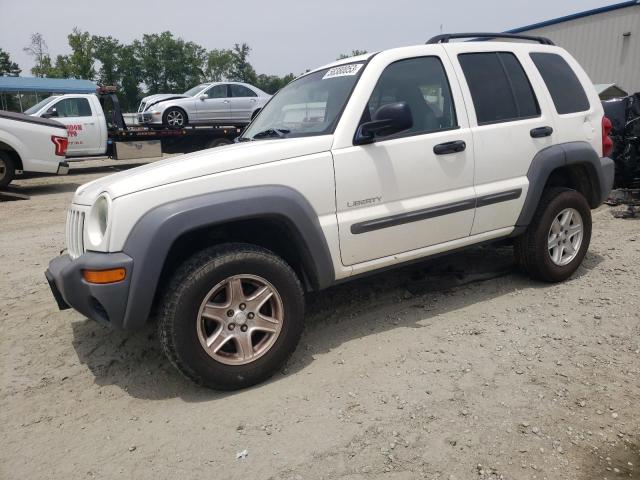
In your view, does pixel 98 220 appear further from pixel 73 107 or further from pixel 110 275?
pixel 73 107

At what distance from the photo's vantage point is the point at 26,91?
1137 inches

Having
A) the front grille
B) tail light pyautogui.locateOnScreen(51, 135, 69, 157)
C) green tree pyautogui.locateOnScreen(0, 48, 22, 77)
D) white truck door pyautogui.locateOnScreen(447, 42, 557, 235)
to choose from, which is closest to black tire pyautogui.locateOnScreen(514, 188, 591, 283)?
white truck door pyautogui.locateOnScreen(447, 42, 557, 235)

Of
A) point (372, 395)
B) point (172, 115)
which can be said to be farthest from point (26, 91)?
point (372, 395)

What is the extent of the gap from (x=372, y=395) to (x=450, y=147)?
5.77ft

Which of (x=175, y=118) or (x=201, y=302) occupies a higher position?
(x=175, y=118)

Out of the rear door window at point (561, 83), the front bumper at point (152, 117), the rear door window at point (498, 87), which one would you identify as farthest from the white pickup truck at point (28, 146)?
the rear door window at point (561, 83)

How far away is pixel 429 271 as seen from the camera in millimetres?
4730

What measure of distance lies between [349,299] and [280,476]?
2070 mm

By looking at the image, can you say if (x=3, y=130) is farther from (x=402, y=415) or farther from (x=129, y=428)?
(x=402, y=415)

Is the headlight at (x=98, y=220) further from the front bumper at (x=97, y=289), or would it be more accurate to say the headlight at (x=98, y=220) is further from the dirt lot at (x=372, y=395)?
the dirt lot at (x=372, y=395)

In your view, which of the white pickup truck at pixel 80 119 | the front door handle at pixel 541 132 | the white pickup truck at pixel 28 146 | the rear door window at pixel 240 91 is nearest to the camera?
the front door handle at pixel 541 132

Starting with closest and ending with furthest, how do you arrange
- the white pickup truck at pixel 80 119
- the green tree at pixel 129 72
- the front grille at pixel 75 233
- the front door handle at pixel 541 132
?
the front grille at pixel 75 233 < the front door handle at pixel 541 132 < the white pickup truck at pixel 80 119 < the green tree at pixel 129 72

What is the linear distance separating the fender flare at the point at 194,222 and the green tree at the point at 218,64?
81.4 m

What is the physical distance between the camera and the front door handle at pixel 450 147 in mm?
3512
